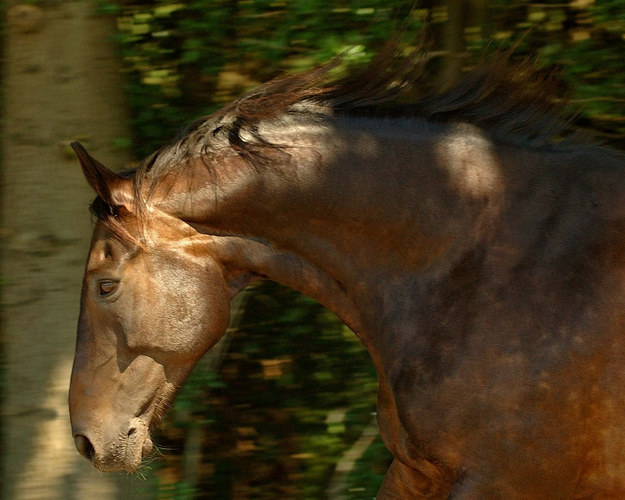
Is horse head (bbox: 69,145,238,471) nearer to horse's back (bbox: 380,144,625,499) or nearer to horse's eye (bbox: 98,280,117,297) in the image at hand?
horse's eye (bbox: 98,280,117,297)

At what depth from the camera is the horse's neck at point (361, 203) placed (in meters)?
2.67

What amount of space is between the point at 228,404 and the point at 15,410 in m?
1.04

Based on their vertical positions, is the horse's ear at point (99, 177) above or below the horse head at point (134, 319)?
above

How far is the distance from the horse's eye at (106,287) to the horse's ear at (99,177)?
0.23m

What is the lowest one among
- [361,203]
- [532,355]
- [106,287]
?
[532,355]

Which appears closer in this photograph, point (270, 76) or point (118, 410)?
point (118, 410)

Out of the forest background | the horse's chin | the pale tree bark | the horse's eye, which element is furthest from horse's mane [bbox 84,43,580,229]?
the pale tree bark

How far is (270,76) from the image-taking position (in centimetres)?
418

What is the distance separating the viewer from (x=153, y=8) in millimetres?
4156

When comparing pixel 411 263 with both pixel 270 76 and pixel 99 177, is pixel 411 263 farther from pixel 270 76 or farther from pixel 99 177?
pixel 270 76

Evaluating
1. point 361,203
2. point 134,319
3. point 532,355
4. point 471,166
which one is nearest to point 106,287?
point 134,319

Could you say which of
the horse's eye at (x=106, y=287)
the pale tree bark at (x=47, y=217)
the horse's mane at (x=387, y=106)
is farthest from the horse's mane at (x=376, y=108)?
the pale tree bark at (x=47, y=217)

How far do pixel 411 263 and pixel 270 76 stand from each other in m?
1.76

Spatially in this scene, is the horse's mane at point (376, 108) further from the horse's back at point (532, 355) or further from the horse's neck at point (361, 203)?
the horse's back at point (532, 355)
